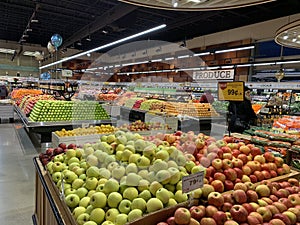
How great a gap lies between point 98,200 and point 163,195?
1.23 feet

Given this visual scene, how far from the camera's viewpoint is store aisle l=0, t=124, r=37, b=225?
287 centimetres

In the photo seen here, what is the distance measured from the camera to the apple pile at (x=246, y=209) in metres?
1.24

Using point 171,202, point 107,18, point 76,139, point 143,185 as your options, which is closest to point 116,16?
point 107,18

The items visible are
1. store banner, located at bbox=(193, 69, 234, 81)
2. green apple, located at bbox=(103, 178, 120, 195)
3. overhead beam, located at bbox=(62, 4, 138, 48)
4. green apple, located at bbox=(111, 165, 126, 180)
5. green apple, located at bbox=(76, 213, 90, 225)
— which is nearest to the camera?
green apple, located at bbox=(76, 213, 90, 225)

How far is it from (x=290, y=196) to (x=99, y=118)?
490 centimetres

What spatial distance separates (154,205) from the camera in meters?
1.30

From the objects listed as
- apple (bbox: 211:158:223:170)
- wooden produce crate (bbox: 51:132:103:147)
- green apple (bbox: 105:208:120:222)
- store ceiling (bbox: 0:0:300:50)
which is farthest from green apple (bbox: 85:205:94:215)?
store ceiling (bbox: 0:0:300:50)

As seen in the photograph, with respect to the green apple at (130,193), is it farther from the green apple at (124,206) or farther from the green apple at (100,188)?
the green apple at (100,188)

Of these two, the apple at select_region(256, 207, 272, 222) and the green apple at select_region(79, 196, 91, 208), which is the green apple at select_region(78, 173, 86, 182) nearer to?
the green apple at select_region(79, 196, 91, 208)

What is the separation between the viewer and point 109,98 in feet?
34.8

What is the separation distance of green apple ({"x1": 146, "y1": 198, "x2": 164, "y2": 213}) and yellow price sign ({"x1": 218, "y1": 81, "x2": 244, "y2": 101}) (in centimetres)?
205

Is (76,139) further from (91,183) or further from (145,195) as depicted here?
(145,195)

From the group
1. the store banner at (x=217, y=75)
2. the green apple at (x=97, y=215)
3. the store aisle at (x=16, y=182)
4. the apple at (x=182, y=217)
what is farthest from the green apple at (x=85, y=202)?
the store banner at (x=217, y=75)

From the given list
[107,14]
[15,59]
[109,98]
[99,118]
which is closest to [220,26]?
[107,14]
